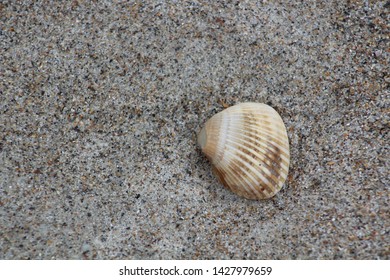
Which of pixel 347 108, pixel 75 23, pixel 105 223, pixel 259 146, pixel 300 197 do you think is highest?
pixel 75 23

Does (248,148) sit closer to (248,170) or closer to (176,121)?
(248,170)

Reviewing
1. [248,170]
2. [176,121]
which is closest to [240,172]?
[248,170]

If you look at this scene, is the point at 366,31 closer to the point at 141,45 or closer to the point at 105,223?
the point at 141,45

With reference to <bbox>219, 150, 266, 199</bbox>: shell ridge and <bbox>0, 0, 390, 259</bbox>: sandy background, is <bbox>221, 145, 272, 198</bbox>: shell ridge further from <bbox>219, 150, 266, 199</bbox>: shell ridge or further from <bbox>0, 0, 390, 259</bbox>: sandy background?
<bbox>0, 0, 390, 259</bbox>: sandy background

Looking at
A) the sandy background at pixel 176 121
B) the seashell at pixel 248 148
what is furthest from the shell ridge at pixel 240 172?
the sandy background at pixel 176 121

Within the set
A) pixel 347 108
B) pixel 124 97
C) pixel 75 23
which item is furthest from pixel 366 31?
pixel 75 23

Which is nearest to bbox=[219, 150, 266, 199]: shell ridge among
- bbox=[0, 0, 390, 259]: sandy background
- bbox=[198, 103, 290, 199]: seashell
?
bbox=[198, 103, 290, 199]: seashell

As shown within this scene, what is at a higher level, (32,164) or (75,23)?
(75,23)

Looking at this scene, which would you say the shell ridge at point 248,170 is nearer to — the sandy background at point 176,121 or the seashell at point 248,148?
the seashell at point 248,148
